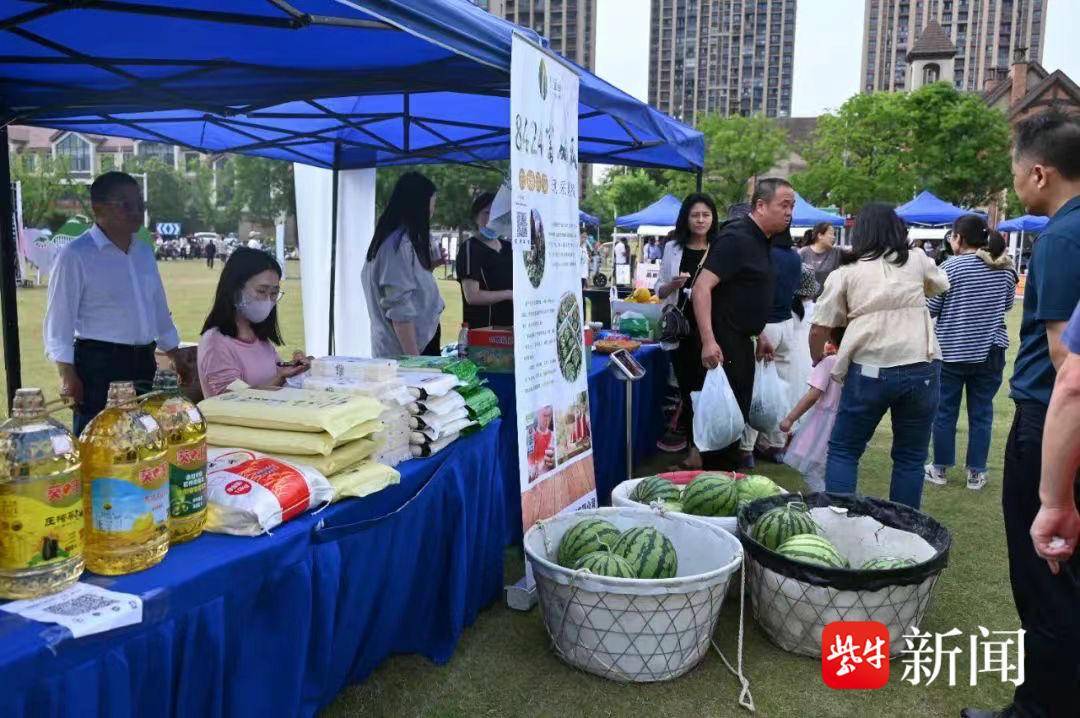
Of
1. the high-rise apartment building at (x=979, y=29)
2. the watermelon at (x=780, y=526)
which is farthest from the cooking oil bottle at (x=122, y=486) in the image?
the high-rise apartment building at (x=979, y=29)

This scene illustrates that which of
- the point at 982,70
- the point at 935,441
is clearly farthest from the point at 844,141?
the point at 982,70

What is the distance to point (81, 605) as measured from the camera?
4.51 feet

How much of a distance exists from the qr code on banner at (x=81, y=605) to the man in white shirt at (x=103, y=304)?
102 inches

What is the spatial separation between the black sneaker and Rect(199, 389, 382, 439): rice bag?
381cm

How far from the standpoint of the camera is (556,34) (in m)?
120

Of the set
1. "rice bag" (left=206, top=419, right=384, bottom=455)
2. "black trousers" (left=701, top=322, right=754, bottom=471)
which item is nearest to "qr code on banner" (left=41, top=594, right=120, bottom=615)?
"rice bag" (left=206, top=419, right=384, bottom=455)

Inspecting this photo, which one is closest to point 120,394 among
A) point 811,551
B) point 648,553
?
point 648,553

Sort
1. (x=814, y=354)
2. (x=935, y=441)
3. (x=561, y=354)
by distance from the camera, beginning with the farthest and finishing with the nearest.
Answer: (x=935, y=441) → (x=814, y=354) → (x=561, y=354)

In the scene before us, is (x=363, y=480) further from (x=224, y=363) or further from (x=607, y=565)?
(x=224, y=363)

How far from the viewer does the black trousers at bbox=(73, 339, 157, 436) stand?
12.2 feet

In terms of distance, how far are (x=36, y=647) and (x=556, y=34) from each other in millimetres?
129174

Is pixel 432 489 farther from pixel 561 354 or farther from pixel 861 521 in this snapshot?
pixel 861 521

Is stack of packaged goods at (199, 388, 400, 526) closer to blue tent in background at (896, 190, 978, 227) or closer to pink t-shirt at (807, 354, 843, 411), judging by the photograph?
pink t-shirt at (807, 354, 843, 411)

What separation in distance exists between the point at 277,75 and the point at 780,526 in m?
3.13
